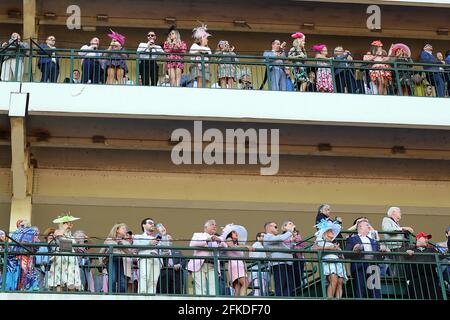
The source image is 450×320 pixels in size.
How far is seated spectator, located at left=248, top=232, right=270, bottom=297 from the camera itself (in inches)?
571

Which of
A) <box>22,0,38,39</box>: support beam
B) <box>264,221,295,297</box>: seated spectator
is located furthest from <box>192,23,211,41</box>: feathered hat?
<box>264,221,295,297</box>: seated spectator

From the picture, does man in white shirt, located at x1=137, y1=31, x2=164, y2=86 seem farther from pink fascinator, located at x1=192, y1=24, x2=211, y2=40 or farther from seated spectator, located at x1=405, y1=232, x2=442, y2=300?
seated spectator, located at x1=405, y1=232, x2=442, y2=300

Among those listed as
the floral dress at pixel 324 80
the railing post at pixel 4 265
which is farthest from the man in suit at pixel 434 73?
the railing post at pixel 4 265

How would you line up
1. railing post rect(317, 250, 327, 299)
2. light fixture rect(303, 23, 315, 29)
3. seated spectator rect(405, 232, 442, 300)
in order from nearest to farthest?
railing post rect(317, 250, 327, 299)
seated spectator rect(405, 232, 442, 300)
light fixture rect(303, 23, 315, 29)

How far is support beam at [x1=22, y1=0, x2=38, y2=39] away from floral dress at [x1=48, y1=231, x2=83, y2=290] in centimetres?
584

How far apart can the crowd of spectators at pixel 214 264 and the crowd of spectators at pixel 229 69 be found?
11.2ft

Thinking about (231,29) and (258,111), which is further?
(231,29)

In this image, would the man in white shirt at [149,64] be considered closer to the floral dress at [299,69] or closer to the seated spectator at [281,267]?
the floral dress at [299,69]

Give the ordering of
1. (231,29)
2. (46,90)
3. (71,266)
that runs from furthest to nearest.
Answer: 1. (231,29)
2. (46,90)
3. (71,266)

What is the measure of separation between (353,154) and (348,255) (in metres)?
4.16

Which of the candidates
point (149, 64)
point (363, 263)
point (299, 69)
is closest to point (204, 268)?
point (363, 263)

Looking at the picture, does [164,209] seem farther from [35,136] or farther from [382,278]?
[382,278]
